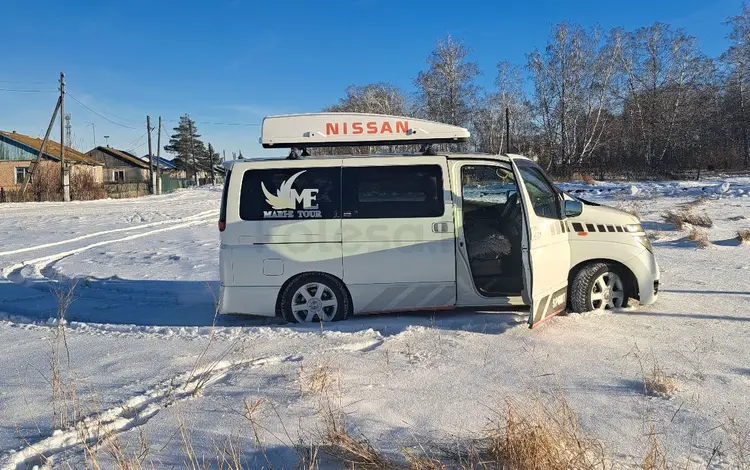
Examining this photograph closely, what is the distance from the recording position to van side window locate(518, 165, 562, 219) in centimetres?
546

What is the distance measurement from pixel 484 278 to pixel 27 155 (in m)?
51.9

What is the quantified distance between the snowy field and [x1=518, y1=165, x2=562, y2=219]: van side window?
1163 mm

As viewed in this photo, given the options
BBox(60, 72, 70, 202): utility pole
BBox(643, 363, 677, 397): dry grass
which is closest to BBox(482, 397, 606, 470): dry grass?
BBox(643, 363, 677, 397): dry grass

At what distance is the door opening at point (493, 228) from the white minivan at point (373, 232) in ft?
0.14

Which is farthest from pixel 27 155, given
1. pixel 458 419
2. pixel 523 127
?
pixel 458 419

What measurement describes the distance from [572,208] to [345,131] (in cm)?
268

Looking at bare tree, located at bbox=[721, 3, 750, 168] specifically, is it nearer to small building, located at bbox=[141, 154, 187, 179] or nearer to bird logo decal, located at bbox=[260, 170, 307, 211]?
bird logo decal, located at bbox=[260, 170, 307, 211]

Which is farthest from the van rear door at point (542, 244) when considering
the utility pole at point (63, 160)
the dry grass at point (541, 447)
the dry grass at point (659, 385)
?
the utility pole at point (63, 160)

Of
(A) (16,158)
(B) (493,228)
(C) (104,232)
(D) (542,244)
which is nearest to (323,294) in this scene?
(B) (493,228)

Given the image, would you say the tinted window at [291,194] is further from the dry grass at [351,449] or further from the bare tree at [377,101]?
the bare tree at [377,101]

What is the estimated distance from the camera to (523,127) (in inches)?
1912

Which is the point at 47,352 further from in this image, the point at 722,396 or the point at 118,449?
the point at 722,396

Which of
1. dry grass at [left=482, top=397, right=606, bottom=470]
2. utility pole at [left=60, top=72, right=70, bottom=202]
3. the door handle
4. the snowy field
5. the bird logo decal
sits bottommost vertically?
A: the snowy field

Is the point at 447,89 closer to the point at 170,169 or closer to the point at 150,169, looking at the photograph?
the point at 150,169
